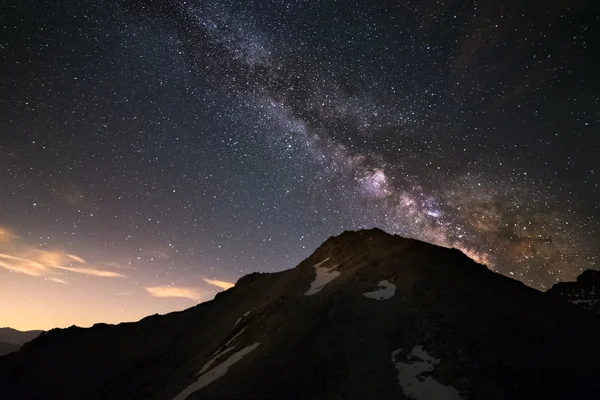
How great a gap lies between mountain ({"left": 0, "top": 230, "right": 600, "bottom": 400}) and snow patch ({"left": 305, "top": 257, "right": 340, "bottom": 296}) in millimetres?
328

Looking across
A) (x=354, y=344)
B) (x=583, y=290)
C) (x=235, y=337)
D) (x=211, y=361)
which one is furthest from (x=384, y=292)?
(x=583, y=290)

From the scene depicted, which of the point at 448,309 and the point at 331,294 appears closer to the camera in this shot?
the point at 448,309

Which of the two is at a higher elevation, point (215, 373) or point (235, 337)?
point (235, 337)

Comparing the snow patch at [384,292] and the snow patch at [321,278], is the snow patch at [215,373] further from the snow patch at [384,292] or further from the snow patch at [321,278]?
the snow patch at [384,292]

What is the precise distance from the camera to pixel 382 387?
2973 centimetres

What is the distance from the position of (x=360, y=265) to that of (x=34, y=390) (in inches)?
1941

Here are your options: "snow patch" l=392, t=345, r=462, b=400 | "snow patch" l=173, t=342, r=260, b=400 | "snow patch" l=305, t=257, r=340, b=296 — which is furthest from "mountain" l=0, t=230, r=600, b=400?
"snow patch" l=305, t=257, r=340, b=296

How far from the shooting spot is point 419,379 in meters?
30.3

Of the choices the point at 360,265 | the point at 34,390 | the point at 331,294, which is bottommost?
the point at 34,390

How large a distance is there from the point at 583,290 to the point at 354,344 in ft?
283

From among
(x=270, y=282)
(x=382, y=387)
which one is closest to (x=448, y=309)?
(x=382, y=387)

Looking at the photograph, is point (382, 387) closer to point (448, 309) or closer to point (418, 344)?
point (418, 344)

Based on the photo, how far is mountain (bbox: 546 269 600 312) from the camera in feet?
283

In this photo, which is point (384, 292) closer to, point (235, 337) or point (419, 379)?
point (419, 379)
